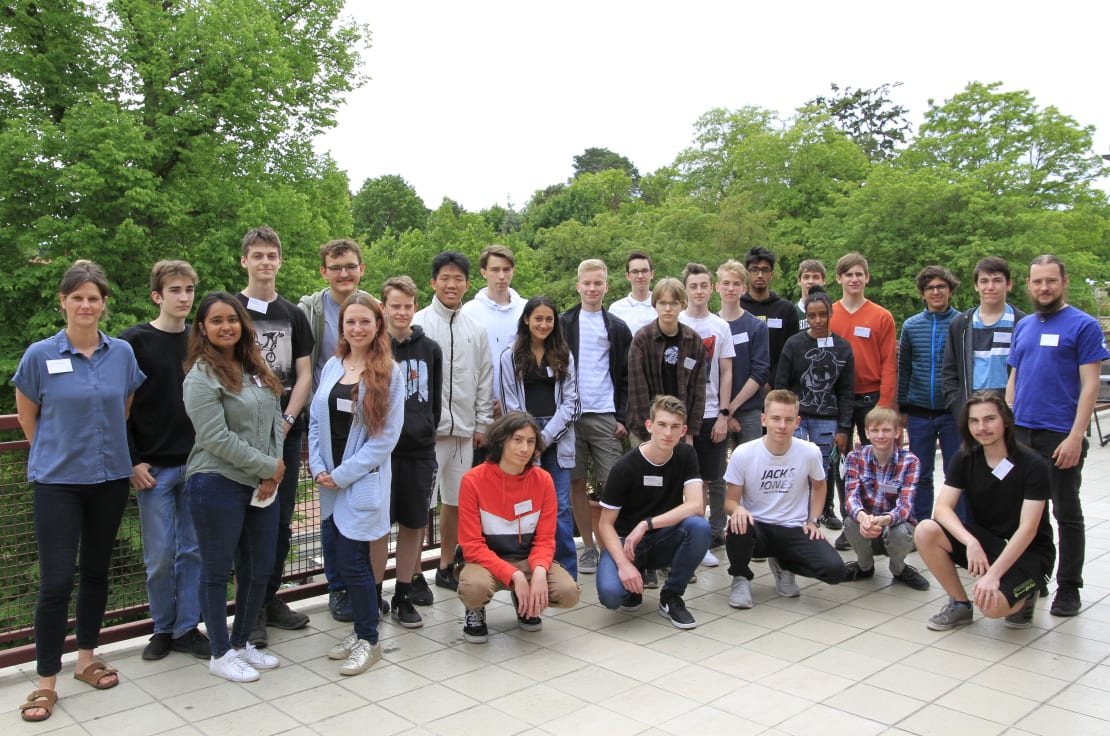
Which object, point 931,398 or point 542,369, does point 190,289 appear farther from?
point 931,398

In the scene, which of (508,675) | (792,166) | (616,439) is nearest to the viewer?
(508,675)

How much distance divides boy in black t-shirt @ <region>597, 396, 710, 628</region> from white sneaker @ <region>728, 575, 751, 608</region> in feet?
1.10

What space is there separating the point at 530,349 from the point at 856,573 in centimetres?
253

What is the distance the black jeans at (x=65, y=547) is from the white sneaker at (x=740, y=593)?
10.6 feet

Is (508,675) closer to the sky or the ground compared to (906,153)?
closer to the ground

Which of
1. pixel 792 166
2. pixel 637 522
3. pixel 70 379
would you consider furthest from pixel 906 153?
pixel 70 379

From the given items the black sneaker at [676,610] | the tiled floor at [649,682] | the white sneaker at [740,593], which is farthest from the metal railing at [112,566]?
the white sneaker at [740,593]

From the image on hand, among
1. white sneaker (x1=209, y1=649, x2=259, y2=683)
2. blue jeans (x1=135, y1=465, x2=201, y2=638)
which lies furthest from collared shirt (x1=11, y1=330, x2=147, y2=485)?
white sneaker (x1=209, y1=649, x2=259, y2=683)

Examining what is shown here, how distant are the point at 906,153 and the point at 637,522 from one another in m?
25.1

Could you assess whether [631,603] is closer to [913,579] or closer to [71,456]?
[913,579]

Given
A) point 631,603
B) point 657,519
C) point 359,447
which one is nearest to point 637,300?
point 657,519

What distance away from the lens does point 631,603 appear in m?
4.63

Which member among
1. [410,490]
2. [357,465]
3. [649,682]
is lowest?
[649,682]

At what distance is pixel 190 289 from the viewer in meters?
3.89
